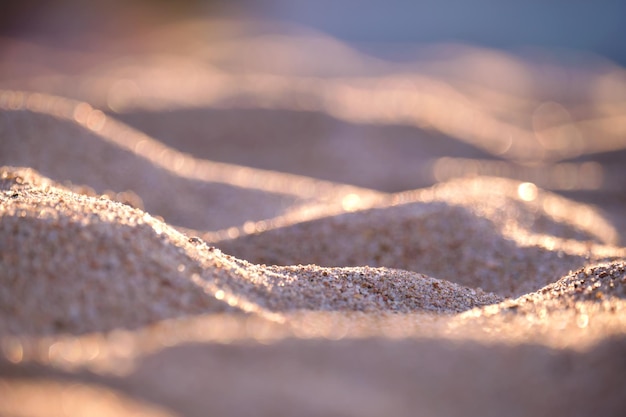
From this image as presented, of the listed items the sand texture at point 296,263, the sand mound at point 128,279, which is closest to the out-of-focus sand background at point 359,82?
the sand texture at point 296,263

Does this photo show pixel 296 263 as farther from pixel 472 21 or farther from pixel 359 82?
pixel 472 21

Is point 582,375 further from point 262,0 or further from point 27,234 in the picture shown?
point 262,0

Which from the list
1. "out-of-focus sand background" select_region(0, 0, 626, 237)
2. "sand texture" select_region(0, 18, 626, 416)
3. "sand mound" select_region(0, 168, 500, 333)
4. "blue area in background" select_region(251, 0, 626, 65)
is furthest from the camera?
"blue area in background" select_region(251, 0, 626, 65)

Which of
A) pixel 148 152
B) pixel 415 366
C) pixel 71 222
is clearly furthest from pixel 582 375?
pixel 148 152

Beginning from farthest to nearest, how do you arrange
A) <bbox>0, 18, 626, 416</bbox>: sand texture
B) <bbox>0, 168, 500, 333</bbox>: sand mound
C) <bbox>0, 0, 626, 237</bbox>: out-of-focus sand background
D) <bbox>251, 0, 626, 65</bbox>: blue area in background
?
<bbox>251, 0, 626, 65</bbox>: blue area in background → <bbox>0, 0, 626, 237</bbox>: out-of-focus sand background → <bbox>0, 168, 500, 333</bbox>: sand mound → <bbox>0, 18, 626, 416</bbox>: sand texture

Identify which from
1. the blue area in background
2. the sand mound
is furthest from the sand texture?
the blue area in background

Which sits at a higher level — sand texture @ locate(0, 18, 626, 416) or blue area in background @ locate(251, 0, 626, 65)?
blue area in background @ locate(251, 0, 626, 65)

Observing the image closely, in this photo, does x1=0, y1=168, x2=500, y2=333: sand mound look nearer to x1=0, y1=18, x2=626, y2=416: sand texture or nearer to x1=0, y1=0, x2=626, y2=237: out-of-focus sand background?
x1=0, y1=18, x2=626, y2=416: sand texture

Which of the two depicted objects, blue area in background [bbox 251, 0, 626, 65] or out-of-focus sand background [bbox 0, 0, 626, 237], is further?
blue area in background [bbox 251, 0, 626, 65]

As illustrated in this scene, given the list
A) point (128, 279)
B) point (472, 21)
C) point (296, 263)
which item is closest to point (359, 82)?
point (296, 263)

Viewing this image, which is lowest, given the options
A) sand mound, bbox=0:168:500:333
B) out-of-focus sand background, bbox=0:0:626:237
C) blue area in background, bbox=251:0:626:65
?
sand mound, bbox=0:168:500:333
